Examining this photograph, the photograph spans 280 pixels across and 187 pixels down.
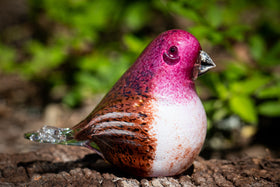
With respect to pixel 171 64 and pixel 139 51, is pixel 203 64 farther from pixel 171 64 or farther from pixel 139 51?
pixel 139 51

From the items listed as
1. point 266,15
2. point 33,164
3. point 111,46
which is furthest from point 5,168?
point 266,15

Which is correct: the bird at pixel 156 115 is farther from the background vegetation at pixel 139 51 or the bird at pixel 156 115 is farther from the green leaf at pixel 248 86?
the green leaf at pixel 248 86

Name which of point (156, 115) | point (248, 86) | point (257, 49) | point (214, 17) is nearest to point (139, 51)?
point (214, 17)

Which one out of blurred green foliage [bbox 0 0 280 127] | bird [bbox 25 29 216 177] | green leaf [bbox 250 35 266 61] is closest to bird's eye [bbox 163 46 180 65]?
bird [bbox 25 29 216 177]

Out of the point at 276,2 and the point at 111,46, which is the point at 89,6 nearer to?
the point at 111,46

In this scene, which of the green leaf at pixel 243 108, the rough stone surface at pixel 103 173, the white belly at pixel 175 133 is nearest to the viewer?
the white belly at pixel 175 133

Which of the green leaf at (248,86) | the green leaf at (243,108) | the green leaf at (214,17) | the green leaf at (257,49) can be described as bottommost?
the green leaf at (243,108)

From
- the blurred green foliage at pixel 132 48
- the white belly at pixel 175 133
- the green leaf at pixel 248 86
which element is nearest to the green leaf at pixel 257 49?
the blurred green foliage at pixel 132 48
